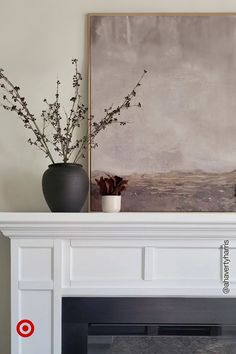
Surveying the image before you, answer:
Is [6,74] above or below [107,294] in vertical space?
above

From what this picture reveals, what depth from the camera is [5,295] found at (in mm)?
2045

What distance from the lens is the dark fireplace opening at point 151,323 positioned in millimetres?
1833

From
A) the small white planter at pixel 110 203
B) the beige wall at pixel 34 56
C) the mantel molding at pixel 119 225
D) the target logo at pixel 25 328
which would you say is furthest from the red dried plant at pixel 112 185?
the target logo at pixel 25 328

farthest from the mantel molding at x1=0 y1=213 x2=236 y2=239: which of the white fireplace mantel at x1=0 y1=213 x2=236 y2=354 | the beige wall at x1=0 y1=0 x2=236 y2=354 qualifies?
the beige wall at x1=0 y1=0 x2=236 y2=354

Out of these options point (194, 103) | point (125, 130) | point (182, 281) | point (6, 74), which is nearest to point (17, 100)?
point (6, 74)

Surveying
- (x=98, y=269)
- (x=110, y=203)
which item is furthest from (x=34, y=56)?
(x=98, y=269)

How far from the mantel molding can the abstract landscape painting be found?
219mm

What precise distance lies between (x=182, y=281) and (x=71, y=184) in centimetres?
58

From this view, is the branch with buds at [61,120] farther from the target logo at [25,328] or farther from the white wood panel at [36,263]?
the target logo at [25,328]

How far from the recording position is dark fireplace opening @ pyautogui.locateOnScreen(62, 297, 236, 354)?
1833 millimetres

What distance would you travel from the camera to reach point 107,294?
1.82 metres

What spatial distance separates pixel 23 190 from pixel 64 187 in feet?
1.05

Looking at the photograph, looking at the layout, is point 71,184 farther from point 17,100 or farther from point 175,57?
point 175,57

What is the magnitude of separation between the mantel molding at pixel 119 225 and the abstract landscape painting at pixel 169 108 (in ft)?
0.72
